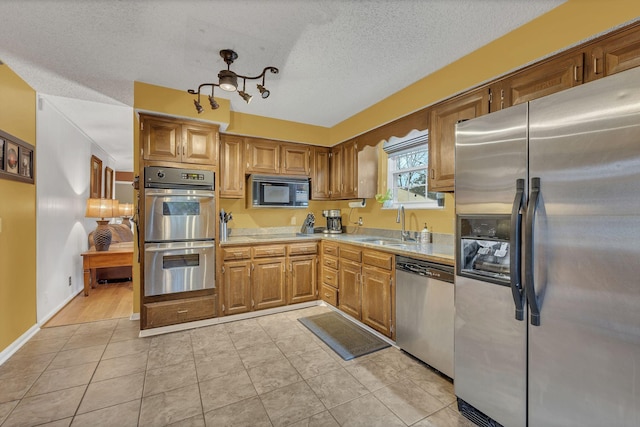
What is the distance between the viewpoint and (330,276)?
3.68 meters

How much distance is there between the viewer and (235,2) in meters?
1.78

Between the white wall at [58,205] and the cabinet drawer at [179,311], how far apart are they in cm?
133

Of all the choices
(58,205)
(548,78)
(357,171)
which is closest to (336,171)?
(357,171)

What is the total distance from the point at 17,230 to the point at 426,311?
12.5 feet

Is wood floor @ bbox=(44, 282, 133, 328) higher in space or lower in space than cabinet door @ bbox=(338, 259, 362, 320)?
lower

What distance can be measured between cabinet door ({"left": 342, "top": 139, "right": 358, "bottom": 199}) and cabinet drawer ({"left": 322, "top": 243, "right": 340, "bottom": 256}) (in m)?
0.74

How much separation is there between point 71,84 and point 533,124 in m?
3.97

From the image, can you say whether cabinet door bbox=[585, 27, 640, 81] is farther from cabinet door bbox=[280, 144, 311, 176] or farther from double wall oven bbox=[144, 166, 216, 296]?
double wall oven bbox=[144, 166, 216, 296]

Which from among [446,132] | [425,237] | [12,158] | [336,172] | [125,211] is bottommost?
[425,237]

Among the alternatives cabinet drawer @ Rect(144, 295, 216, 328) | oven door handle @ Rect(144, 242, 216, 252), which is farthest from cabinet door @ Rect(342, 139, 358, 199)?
cabinet drawer @ Rect(144, 295, 216, 328)

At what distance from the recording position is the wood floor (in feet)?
11.3

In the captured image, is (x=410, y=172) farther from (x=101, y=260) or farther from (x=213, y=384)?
(x=101, y=260)

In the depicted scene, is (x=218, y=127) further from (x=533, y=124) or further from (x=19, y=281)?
(x=533, y=124)

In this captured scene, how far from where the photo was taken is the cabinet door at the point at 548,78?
1746 millimetres
